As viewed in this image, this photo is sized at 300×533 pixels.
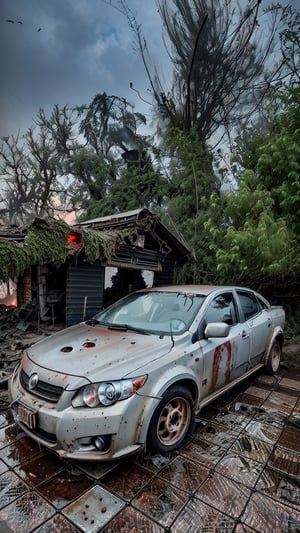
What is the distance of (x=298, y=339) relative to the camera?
23.0ft

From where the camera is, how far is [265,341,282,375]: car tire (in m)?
4.49

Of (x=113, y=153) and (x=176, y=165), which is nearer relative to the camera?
(x=176, y=165)

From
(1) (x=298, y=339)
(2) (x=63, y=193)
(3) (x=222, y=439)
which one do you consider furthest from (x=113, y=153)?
(3) (x=222, y=439)

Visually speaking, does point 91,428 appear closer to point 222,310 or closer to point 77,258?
point 222,310

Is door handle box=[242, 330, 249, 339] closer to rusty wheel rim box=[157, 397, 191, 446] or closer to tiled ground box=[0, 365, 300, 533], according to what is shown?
tiled ground box=[0, 365, 300, 533]

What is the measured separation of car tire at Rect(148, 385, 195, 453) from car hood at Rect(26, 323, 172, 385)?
1.31 ft

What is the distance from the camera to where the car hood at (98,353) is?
232cm

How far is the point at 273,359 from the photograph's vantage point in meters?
4.73

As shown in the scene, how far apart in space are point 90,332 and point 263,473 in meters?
2.14

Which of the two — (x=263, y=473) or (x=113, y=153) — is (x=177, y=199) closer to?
(x=113, y=153)

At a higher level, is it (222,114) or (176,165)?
(222,114)

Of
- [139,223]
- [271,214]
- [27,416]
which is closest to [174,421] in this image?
[27,416]

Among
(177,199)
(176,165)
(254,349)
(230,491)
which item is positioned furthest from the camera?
(176,165)

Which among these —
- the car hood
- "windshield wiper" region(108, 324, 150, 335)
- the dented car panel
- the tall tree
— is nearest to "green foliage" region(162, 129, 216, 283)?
the tall tree
